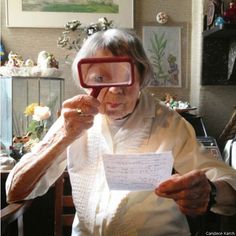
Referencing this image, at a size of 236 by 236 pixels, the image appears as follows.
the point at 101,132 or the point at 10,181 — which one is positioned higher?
the point at 101,132

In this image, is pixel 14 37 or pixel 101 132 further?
pixel 14 37

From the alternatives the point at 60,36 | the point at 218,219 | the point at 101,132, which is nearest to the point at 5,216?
the point at 101,132

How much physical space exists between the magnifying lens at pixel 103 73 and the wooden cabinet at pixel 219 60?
127 cm

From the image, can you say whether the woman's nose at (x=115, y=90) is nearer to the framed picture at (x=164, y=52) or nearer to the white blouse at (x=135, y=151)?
the white blouse at (x=135, y=151)

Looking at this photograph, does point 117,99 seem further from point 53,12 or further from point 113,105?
point 53,12

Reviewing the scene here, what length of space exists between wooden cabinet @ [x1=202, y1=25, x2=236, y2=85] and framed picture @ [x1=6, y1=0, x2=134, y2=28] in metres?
0.59

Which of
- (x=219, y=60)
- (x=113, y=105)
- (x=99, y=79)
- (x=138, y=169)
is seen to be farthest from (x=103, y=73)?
(x=219, y=60)

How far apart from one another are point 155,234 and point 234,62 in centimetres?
134

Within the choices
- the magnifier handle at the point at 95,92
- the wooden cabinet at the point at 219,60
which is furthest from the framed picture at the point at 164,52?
the magnifier handle at the point at 95,92

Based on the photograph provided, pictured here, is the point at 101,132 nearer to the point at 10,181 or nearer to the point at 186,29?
the point at 10,181

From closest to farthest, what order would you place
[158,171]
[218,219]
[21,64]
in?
[158,171], [218,219], [21,64]

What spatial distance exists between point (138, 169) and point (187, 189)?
4.6 inches

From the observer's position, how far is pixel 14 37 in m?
2.02

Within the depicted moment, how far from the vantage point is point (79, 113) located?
0.79 meters
